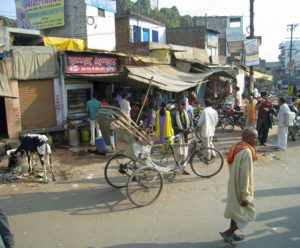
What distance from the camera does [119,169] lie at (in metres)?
6.83

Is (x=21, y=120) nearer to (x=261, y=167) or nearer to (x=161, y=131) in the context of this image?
(x=161, y=131)

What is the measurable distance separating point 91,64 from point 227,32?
30117 mm

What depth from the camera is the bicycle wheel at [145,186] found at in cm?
625

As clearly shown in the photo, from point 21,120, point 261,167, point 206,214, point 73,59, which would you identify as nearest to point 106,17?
point 73,59

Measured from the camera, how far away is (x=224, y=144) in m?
12.1

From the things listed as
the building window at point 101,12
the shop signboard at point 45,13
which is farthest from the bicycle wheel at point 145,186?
the building window at point 101,12

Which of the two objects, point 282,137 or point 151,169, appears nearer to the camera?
point 151,169

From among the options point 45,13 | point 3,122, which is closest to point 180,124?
point 3,122

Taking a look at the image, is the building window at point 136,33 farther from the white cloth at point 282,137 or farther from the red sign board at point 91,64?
the white cloth at point 282,137

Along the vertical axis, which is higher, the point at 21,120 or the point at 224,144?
the point at 21,120

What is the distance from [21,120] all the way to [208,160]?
6397 mm

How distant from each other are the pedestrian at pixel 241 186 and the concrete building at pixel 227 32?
33155 millimetres

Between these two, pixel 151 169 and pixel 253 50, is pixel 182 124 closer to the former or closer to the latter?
pixel 151 169

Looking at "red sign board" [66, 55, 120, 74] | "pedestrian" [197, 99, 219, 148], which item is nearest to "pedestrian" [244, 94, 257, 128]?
"pedestrian" [197, 99, 219, 148]
